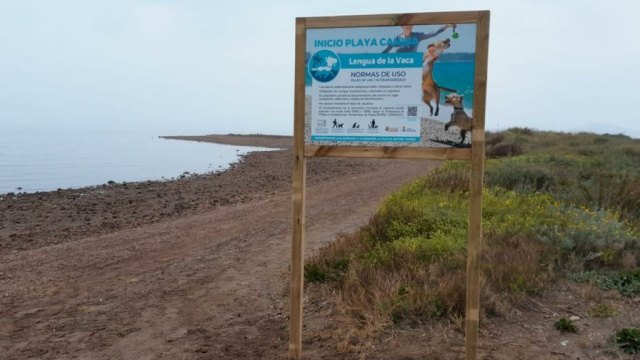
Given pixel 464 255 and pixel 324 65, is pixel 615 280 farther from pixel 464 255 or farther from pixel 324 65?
pixel 324 65

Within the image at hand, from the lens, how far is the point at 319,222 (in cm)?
1095

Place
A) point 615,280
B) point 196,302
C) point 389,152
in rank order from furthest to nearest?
point 196,302, point 615,280, point 389,152

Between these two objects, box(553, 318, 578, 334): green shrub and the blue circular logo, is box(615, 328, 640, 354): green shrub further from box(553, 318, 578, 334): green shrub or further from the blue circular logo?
the blue circular logo

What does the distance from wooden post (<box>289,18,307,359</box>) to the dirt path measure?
34cm

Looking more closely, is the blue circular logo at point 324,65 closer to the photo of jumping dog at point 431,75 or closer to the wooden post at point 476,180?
the photo of jumping dog at point 431,75

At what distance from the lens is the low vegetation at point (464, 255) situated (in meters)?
5.11

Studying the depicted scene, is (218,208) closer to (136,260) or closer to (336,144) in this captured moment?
(136,260)

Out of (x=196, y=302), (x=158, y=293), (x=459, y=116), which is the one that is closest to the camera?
(x=459, y=116)

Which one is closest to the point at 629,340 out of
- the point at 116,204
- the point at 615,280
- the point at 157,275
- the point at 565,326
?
the point at 565,326

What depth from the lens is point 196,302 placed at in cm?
619

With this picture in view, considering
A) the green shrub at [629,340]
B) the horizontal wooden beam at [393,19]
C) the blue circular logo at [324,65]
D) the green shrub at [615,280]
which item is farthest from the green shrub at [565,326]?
the blue circular logo at [324,65]

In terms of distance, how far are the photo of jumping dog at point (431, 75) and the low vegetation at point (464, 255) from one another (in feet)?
6.13

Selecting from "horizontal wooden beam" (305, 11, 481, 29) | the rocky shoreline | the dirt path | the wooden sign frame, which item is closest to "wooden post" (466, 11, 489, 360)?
the wooden sign frame

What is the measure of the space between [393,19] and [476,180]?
51.0 inches
